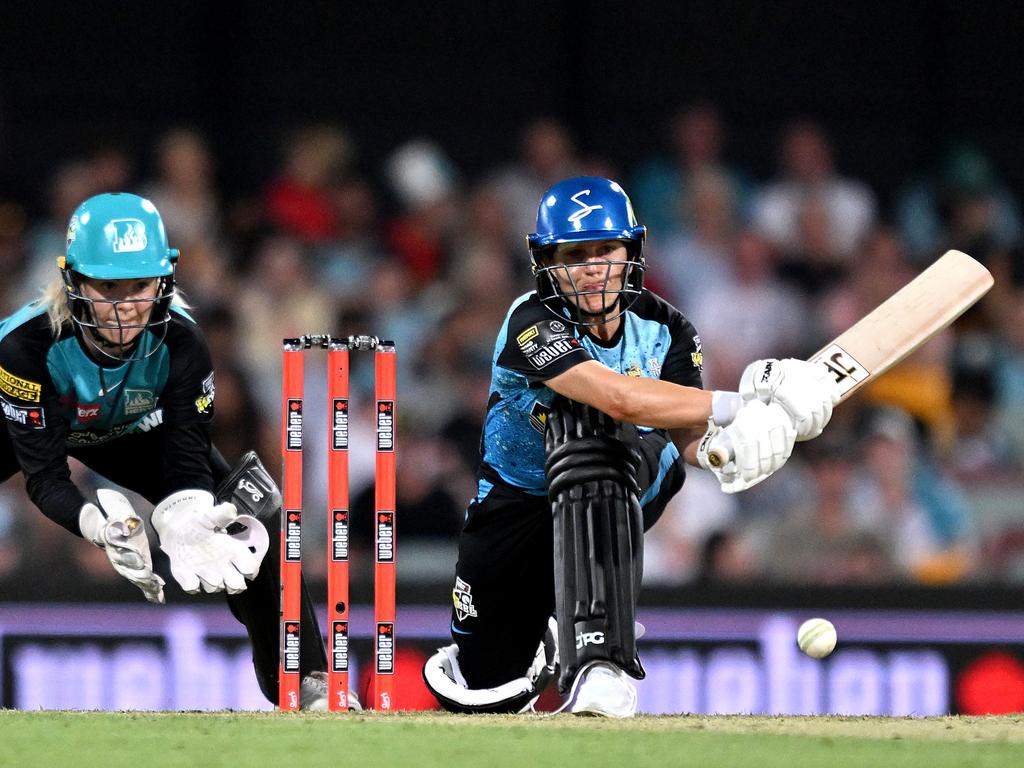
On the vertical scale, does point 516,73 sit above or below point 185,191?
above

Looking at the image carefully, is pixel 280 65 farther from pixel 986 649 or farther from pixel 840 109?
pixel 986 649

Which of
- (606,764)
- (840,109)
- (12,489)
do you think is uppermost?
(840,109)

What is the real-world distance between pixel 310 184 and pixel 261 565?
362 centimetres

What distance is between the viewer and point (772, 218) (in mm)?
7730

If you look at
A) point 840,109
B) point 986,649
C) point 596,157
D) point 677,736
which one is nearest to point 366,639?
point 986,649

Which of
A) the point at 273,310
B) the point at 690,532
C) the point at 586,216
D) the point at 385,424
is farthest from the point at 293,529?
the point at 273,310

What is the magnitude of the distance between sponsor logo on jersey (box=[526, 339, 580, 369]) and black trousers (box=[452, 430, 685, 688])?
19.8 inches

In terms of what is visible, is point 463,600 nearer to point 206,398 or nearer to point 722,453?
point 206,398

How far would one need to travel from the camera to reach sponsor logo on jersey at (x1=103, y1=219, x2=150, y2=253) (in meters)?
3.87

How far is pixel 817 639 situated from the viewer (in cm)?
399

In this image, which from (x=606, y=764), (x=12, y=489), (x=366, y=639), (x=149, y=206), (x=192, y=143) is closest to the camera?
(x=606, y=764)

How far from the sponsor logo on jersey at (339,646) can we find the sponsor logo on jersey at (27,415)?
87 cm

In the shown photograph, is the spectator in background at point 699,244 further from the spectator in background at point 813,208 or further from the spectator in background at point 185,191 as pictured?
the spectator in background at point 185,191

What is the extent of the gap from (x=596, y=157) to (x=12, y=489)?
315 cm
